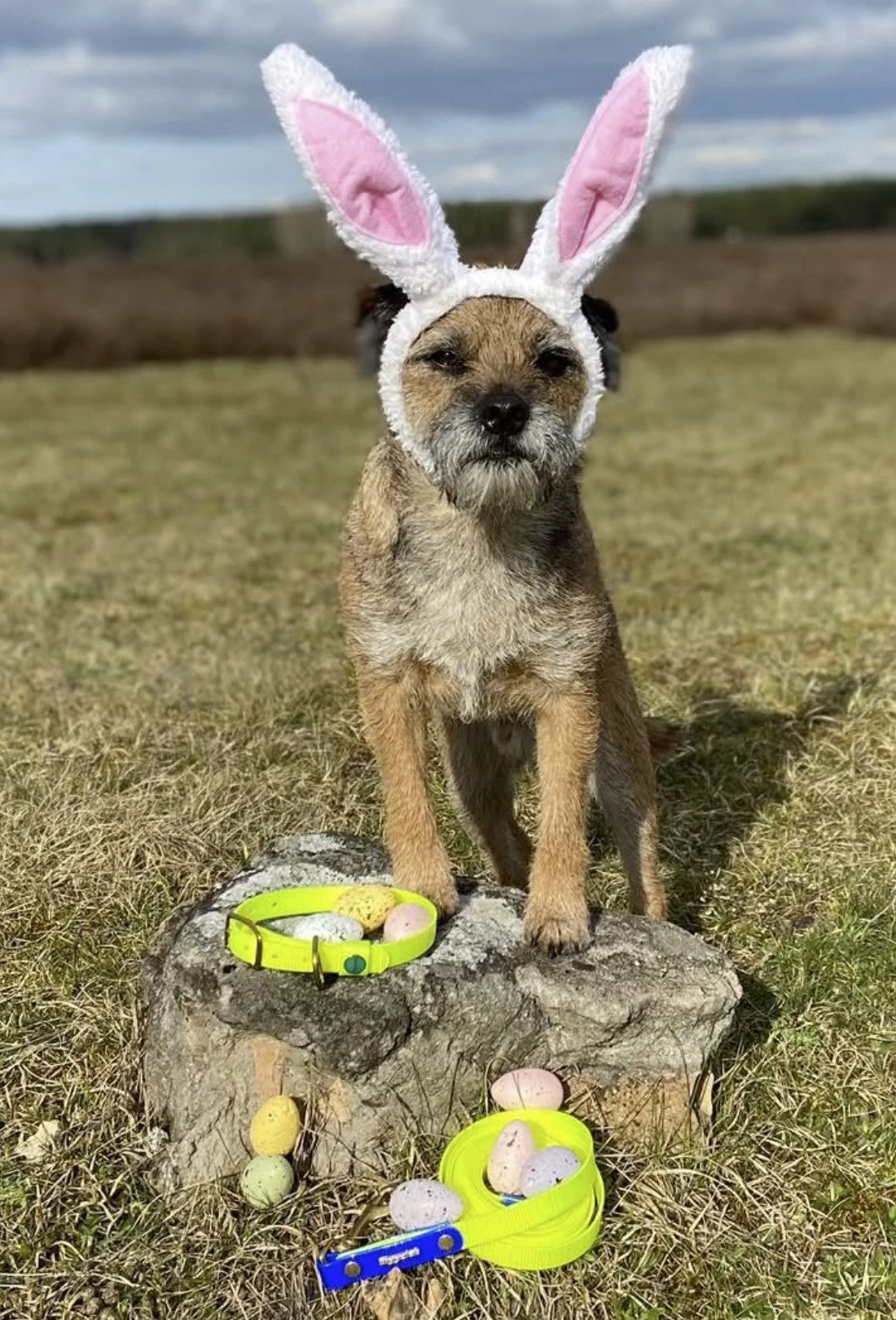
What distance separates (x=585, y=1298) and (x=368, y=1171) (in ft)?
1.82

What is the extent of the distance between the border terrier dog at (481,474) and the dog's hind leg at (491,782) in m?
0.20

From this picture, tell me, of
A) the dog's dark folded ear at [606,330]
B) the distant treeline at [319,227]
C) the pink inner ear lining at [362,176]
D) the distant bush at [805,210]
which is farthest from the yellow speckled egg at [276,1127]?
the distant bush at [805,210]

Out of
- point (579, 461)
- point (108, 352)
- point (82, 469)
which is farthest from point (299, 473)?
point (108, 352)

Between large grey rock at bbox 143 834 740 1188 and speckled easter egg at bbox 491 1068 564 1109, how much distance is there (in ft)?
0.18

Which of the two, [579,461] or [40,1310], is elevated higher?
[579,461]

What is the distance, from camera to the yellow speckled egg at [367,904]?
9.87 ft

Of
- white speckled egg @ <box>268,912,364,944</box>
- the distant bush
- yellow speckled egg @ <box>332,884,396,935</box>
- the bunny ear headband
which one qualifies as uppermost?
the bunny ear headband

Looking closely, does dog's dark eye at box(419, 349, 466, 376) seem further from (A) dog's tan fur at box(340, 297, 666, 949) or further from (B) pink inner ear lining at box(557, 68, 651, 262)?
(B) pink inner ear lining at box(557, 68, 651, 262)

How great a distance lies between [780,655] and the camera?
6066mm

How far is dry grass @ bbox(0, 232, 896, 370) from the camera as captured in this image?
24062 mm

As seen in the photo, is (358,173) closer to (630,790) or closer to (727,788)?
(630,790)

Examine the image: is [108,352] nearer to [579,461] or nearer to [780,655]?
[780,655]

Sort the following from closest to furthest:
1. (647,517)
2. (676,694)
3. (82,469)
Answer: (676,694) < (647,517) < (82,469)

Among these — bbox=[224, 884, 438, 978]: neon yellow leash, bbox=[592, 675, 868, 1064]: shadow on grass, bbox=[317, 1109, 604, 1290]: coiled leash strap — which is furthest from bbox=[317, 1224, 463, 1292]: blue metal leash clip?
bbox=[592, 675, 868, 1064]: shadow on grass
